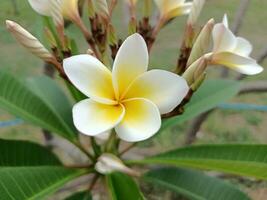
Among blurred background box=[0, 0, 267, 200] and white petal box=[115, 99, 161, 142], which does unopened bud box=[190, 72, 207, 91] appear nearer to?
white petal box=[115, 99, 161, 142]

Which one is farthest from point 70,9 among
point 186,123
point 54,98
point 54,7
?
point 186,123

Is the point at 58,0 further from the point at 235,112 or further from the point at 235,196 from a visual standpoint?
the point at 235,112

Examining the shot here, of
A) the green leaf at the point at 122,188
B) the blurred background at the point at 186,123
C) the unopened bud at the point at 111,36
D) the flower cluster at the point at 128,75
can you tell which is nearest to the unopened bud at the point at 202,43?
the flower cluster at the point at 128,75

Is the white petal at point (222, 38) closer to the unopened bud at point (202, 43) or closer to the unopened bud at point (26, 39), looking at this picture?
the unopened bud at point (202, 43)

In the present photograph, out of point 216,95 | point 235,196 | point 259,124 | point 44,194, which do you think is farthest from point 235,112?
point 44,194

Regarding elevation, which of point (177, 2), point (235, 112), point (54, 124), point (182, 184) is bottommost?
point (235, 112)

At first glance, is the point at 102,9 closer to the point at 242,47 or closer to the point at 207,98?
the point at 242,47
